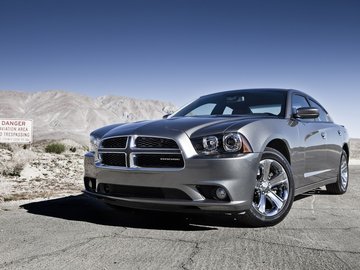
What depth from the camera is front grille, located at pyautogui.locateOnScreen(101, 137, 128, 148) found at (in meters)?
3.94

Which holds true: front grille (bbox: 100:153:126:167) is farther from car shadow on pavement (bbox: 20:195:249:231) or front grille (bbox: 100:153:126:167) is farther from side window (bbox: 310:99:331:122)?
side window (bbox: 310:99:331:122)

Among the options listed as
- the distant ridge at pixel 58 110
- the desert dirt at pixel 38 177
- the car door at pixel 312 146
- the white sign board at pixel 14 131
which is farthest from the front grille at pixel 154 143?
the distant ridge at pixel 58 110

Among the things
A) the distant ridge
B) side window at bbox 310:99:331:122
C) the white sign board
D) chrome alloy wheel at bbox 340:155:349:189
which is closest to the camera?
side window at bbox 310:99:331:122

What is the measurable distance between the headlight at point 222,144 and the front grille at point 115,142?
29.3 inches

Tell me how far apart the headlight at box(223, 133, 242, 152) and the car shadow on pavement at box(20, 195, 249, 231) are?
0.77 meters

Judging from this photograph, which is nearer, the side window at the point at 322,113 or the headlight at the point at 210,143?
the headlight at the point at 210,143

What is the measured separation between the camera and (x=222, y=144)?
3580 mm

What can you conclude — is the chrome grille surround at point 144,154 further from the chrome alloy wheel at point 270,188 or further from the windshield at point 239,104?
the windshield at point 239,104

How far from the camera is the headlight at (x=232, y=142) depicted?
3566 millimetres

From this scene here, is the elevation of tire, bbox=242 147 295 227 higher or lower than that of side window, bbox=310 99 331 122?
lower

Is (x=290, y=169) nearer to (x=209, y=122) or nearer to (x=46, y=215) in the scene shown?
(x=209, y=122)

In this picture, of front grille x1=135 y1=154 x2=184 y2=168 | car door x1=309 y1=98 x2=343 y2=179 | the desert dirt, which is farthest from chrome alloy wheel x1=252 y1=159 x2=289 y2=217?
the desert dirt

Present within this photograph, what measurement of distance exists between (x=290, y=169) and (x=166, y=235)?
1.54m

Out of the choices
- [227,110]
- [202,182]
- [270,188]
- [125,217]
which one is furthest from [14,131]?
[202,182]
